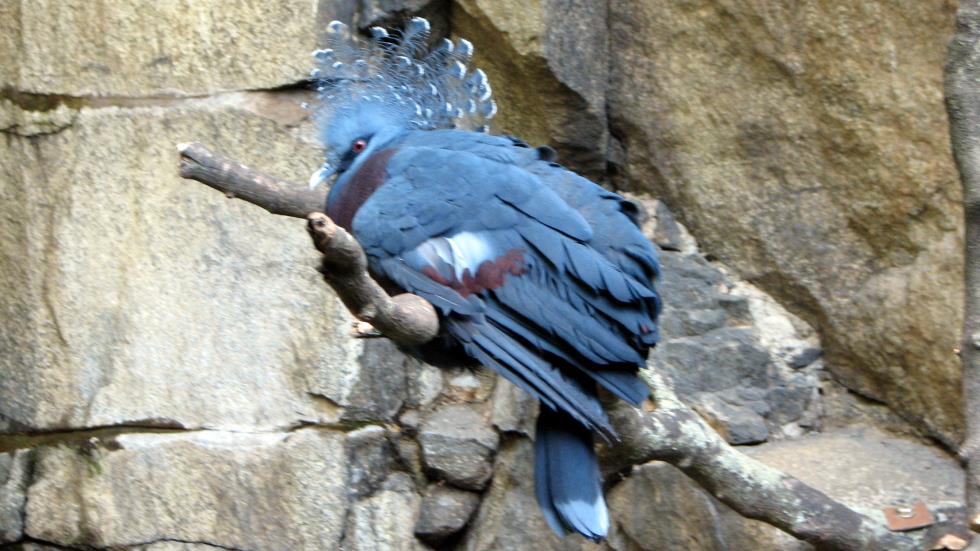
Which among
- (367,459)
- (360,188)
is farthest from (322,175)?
(367,459)

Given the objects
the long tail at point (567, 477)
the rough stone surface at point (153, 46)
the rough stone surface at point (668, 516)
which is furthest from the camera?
the rough stone surface at point (153, 46)

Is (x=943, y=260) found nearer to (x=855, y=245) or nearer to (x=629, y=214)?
(x=855, y=245)

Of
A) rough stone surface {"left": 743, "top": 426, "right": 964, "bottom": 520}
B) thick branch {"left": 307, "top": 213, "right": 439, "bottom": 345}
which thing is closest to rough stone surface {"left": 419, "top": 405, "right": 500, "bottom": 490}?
rough stone surface {"left": 743, "top": 426, "right": 964, "bottom": 520}

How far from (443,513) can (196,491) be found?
18.9 inches

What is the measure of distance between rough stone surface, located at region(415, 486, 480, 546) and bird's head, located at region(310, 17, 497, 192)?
2.12 ft

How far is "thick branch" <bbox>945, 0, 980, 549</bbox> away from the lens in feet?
6.27

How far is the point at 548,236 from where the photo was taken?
195 centimetres

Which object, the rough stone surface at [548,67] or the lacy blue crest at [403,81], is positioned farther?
the rough stone surface at [548,67]

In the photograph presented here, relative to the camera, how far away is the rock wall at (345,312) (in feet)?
8.02

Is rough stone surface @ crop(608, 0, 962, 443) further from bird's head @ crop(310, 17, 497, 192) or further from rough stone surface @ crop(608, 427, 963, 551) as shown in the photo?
bird's head @ crop(310, 17, 497, 192)

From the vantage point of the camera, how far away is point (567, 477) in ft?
6.35

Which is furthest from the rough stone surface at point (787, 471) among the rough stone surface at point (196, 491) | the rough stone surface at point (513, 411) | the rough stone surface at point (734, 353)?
the rough stone surface at point (196, 491)

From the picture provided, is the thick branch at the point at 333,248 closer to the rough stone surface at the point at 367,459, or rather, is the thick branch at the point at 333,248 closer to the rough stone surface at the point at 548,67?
the rough stone surface at the point at 367,459

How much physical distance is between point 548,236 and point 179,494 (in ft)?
3.30
